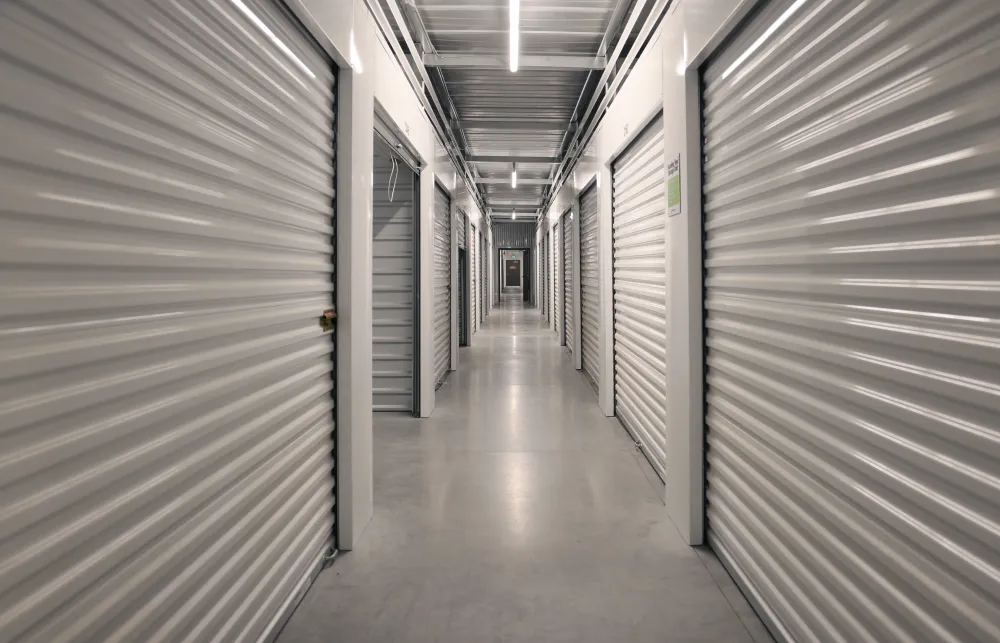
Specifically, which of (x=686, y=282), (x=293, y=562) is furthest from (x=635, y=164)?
(x=293, y=562)

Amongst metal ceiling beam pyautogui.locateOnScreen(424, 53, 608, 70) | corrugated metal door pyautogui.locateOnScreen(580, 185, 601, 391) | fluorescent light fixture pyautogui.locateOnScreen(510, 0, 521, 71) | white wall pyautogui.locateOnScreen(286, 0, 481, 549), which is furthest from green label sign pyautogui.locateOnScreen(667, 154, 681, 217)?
corrugated metal door pyautogui.locateOnScreen(580, 185, 601, 391)

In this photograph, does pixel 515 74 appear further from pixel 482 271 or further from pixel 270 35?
pixel 482 271

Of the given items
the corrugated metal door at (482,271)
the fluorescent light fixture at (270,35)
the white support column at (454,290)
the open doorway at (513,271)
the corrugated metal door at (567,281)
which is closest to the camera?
the fluorescent light fixture at (270,35)

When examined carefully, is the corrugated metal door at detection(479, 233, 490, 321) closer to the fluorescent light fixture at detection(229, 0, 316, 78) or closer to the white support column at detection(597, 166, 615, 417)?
the white support column at detection(597, 166, 615, 417)

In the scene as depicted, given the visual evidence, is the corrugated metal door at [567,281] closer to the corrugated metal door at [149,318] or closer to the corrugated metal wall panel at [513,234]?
the corrugated metal door at [149,318]

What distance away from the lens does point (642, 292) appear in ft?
13.5

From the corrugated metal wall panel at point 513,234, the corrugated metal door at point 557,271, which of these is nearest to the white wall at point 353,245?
the corrugated metal door at point 557,271

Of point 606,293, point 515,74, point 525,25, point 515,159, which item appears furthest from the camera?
point 515,159

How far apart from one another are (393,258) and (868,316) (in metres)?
4.20

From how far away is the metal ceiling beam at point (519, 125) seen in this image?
23.5ft

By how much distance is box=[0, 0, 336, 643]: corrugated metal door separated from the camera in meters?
1.05

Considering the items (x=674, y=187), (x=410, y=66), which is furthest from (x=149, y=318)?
(x=410, y=66)

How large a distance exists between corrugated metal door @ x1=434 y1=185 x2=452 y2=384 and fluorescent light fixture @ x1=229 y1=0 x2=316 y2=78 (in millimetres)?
3994

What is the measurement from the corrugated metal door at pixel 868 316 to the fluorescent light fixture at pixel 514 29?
1.55 meters
